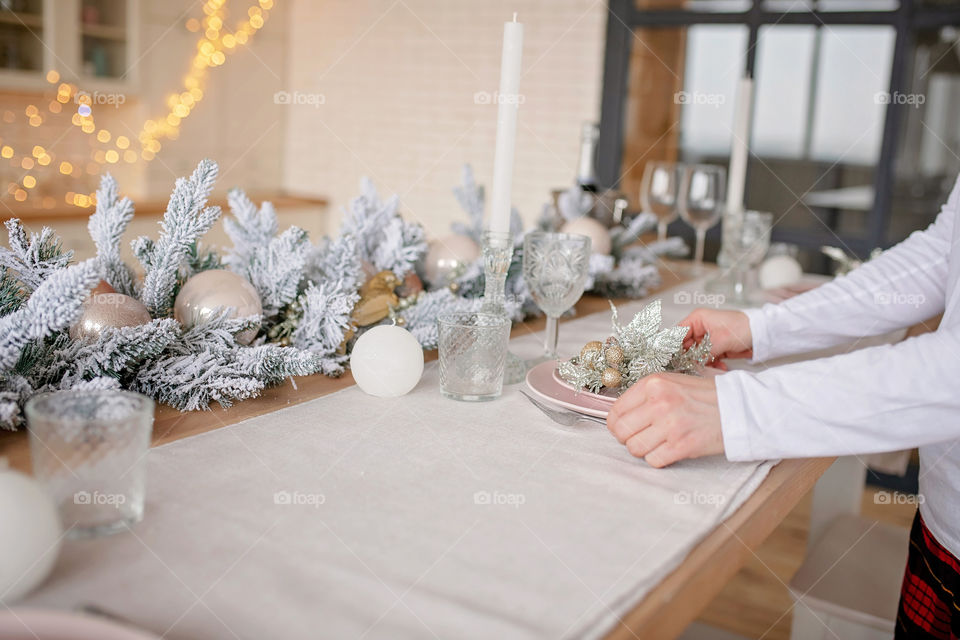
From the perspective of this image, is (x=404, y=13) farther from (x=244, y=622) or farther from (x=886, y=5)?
(x=244, y=622)

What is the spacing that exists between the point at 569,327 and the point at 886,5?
2547 millimetres

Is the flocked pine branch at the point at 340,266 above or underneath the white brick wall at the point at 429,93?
underneath

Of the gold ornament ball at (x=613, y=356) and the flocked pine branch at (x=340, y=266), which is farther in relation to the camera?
the flocked pine branch at (x=340, y=266)

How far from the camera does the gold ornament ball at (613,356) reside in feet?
3.06

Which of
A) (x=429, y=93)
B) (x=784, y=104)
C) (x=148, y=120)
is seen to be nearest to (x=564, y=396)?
(x=429, y=93)

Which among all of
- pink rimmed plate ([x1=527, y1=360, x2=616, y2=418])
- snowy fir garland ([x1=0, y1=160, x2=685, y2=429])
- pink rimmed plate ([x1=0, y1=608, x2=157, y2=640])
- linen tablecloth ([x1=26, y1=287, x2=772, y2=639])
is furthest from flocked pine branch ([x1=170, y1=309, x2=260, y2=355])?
pink rimmed plate ([x1=0, y1=608, x2=157, y2=640])

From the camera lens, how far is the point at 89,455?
22.6 inches

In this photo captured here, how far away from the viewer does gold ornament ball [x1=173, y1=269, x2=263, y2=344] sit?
0.91 m

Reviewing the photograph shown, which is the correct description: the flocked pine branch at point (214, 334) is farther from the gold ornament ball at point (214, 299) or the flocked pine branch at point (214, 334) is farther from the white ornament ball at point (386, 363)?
the white ornament ball at point (386, 363)

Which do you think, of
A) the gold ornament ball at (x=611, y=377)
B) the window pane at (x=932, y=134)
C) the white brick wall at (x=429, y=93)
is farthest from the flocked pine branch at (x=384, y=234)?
the window pane at (x=932, y=134)

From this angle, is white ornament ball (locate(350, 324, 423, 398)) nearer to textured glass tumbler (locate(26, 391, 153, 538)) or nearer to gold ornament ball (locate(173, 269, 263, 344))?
gold ornament ball (locate(173, 269, 263, 344))

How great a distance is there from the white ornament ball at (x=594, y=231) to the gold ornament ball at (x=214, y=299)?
2.49 ft

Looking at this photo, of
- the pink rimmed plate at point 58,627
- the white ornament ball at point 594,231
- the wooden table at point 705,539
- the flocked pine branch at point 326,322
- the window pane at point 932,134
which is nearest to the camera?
the pink rimmed plate at point 58,627

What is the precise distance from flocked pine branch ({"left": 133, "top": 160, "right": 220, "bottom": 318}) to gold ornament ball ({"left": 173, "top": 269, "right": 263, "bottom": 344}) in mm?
27
